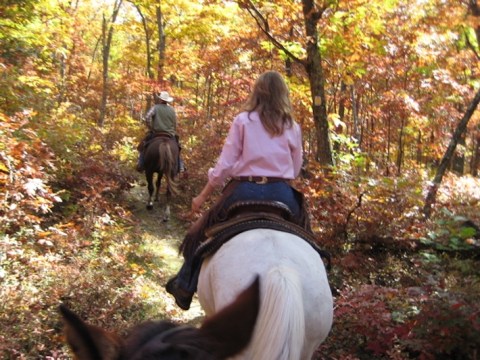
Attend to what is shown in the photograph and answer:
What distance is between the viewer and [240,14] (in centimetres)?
1408

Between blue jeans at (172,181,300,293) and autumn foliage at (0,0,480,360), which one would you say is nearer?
blue jeans at (172,181,300,293)

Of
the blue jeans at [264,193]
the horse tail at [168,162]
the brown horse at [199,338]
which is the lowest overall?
the horse tail at [168,162]

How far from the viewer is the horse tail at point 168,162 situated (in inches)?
361

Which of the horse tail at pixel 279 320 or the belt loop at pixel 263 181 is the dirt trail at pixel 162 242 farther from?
the horse tail at pixel 279 320

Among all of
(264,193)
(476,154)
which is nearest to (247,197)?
(264,193)

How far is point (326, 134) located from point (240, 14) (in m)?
8.00

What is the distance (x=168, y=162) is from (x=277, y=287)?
734cm

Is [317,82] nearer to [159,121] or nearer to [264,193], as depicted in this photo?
[159,121]

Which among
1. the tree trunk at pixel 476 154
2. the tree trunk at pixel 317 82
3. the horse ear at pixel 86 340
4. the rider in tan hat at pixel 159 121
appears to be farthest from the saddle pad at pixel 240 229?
the tree trunk at pixel 476 154

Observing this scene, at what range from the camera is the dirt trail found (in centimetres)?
567

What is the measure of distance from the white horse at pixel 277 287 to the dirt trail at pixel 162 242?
2643mm

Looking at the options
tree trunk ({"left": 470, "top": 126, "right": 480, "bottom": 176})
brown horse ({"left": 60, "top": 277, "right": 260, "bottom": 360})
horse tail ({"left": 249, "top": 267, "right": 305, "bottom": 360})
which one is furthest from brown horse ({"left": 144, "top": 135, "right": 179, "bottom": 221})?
tree trunk ({"left": 470, "top": 126, "right": 480, "bottom": 176})

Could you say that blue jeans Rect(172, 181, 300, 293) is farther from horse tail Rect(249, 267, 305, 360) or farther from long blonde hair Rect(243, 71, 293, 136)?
horse tail Rect(249, 267, 305, 360)

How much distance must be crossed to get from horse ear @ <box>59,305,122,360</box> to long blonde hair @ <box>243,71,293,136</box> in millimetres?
2425
